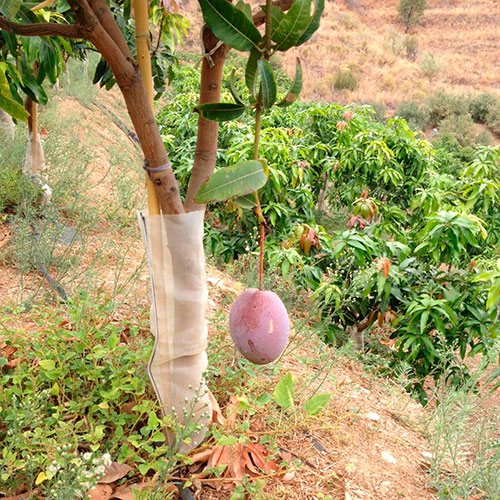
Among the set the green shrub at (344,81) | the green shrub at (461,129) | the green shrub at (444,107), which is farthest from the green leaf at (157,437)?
the green shrub at (344,81)

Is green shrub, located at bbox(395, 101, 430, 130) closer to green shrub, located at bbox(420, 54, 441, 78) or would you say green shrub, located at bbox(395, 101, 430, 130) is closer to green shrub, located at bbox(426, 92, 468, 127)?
green shrub, located at bbox(426, 92, 468, 127)

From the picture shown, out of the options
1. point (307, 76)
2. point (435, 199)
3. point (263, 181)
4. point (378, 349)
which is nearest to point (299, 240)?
point (378, 349)

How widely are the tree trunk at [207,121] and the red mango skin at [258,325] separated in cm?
22

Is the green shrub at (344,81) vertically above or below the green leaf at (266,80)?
above

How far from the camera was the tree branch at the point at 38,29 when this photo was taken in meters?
0.81

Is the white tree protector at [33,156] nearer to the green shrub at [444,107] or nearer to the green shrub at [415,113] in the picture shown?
the green shrub at [415,113]

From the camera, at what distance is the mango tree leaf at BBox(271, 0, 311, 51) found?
23.9 inches

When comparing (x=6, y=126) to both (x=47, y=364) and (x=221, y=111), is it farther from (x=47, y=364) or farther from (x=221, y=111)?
(x=221, y=111)

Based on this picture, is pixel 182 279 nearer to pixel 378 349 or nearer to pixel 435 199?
pixel 378 349

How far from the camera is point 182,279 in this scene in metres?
1.07

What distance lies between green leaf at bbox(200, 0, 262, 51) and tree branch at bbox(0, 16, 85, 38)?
32 cm

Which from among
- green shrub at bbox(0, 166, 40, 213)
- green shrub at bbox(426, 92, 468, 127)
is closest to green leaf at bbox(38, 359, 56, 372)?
green shrub at bbox(0, 166, 40, 213)

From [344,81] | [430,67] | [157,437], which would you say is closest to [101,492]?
[157,437]

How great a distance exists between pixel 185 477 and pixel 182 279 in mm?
530
